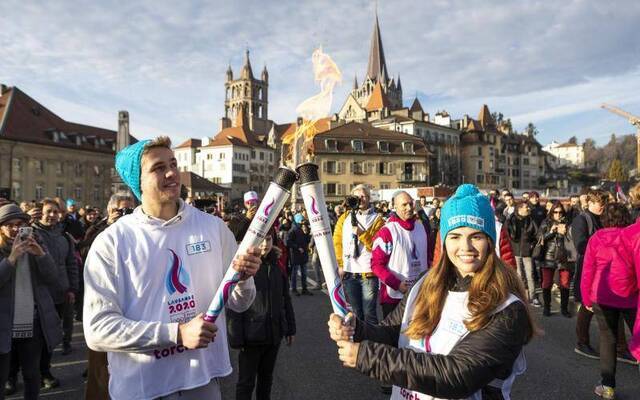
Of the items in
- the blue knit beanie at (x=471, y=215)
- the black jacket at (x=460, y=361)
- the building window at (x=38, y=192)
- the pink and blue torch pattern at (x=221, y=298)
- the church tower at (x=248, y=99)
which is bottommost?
the black jacket at (x=460, y=361)

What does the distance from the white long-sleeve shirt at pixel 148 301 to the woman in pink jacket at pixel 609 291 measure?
4214mm

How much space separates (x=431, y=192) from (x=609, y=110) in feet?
283

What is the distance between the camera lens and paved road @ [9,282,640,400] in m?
5.12

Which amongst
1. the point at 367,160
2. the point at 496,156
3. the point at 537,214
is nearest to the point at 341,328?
the point at 537,214

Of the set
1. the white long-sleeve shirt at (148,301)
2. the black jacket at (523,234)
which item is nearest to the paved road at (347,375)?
the black jacket at (523,234)

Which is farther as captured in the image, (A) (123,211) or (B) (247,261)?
(A) (123,211)

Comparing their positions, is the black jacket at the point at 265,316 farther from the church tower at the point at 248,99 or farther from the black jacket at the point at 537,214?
the church tower at the point at 248,99

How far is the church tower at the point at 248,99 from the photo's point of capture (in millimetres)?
123562

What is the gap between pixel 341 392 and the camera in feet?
17.0

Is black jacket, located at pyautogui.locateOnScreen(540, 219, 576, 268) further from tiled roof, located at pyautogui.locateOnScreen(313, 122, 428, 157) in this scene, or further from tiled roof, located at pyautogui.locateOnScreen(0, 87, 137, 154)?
tiled roof, located at pyautogui.locateOnScreen(313, 122, 428, 157)

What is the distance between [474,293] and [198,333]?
1.29 m

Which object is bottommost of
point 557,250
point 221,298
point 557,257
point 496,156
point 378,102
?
point 557,257

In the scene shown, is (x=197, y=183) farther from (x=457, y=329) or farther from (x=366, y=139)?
(x=457, y=329)

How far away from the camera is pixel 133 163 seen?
8.27 ft
